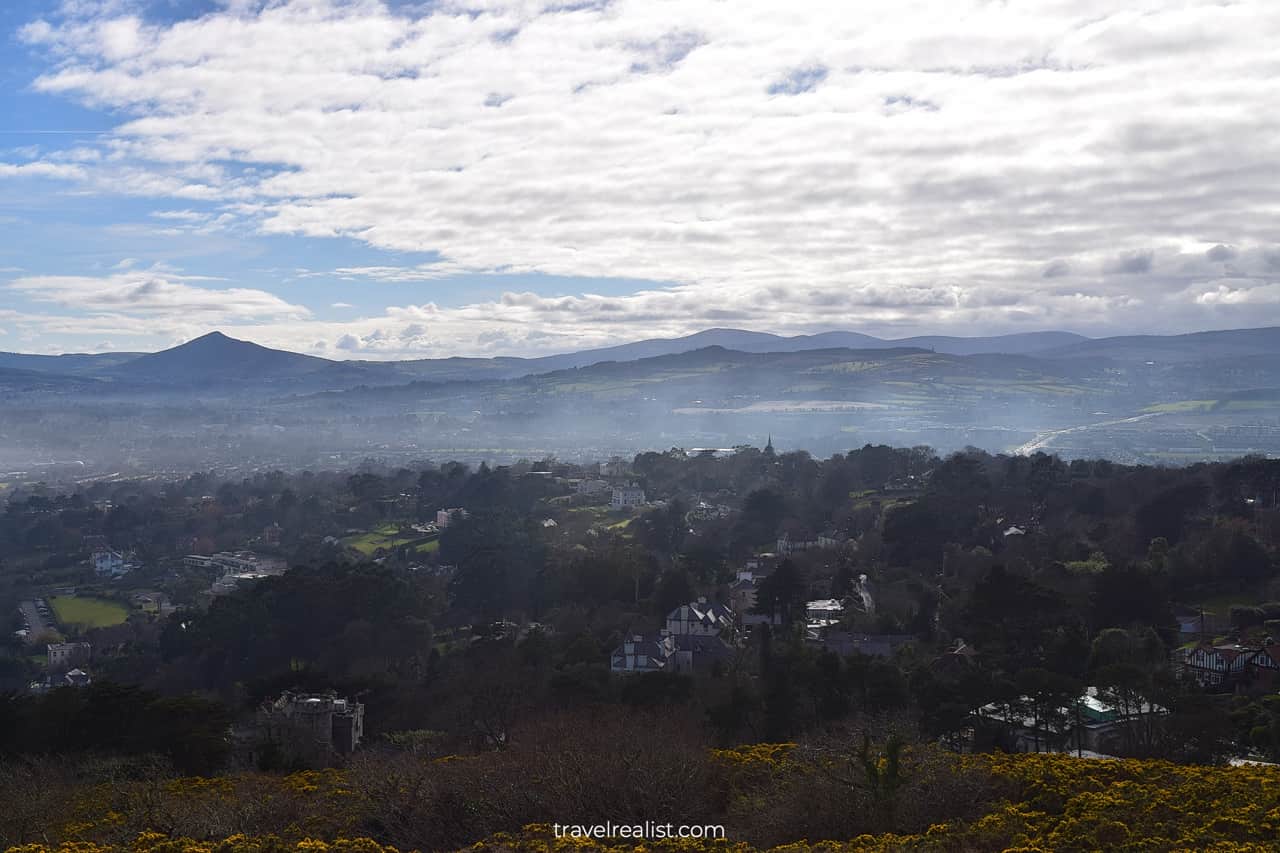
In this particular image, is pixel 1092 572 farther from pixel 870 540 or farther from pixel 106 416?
pixel 106 416

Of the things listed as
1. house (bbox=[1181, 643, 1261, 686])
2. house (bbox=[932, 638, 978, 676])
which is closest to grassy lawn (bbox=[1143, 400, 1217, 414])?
house (bbox=[932, 638, 978, 676])

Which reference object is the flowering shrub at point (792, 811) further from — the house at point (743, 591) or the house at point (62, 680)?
the house at point (62, 680)

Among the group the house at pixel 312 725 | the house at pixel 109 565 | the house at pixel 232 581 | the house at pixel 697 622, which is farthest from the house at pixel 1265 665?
→ the house at pixel 109 565

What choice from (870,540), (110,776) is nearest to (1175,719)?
(110,776)

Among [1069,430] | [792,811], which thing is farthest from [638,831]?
[1069,430]

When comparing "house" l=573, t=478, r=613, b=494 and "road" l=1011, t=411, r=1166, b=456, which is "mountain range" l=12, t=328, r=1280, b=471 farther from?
"house" l=573, t=478, r=613, b=494

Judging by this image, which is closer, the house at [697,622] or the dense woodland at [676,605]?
the dense woodland at [676,605]
